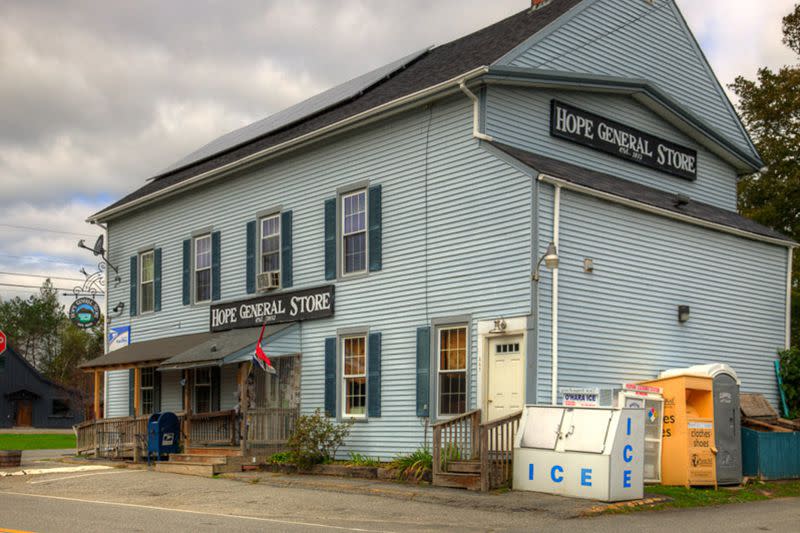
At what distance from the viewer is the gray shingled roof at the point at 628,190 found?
17.7 metres

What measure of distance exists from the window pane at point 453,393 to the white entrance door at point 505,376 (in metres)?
0.63

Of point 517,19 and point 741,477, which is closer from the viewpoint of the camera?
point 741,477

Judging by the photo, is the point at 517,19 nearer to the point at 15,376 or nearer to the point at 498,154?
the point at 498,154

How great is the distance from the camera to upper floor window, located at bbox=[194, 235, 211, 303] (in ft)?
83.0

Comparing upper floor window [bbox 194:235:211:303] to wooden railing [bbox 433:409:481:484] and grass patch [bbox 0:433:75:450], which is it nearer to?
wooden railing [bbox 433:409:481:484]

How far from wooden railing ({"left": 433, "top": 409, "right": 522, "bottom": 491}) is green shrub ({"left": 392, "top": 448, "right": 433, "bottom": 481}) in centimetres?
39

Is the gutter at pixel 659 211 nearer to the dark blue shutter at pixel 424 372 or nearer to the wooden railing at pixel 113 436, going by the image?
the dark blue shutter at pixel 424 372

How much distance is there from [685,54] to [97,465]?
16.4 meters

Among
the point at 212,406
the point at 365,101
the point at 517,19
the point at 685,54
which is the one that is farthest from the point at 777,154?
the point at 212,406

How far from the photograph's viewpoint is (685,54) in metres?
23.1

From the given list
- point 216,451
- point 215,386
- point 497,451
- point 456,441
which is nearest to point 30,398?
point 215,386

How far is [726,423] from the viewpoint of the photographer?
17.2 metres

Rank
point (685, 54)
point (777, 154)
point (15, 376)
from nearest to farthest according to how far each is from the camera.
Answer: point (685, 54), point (777, 154), point (15, 376)

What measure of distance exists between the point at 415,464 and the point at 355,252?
205 inches
